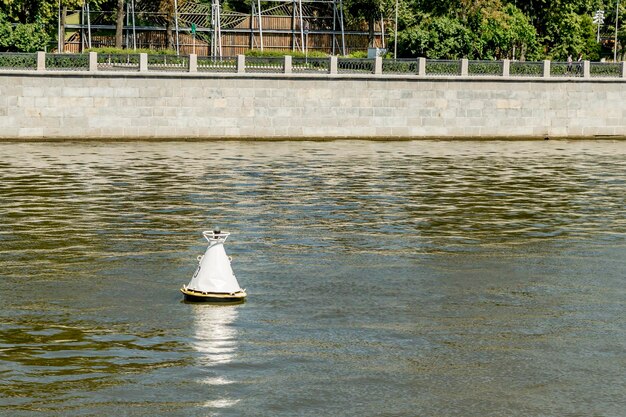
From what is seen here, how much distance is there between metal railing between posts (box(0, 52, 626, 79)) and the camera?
156ft

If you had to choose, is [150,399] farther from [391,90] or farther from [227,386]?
[391,90]

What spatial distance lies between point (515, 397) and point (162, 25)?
72.1 metres

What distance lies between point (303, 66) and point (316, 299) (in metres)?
36.6

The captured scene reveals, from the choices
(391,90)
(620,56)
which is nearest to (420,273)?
(391,90)

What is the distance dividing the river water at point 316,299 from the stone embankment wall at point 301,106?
14.3 meters

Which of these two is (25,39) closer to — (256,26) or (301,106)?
(301,106)

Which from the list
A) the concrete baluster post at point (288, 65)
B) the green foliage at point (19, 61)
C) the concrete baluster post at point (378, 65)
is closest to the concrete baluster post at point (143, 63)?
the green foliage at point (19, 61)

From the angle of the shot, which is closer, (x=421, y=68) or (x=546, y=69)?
(x=421, y=68)

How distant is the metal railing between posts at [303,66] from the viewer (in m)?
47.7

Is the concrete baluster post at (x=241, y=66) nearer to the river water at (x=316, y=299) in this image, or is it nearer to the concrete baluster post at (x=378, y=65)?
the concrete baluster post at (x=378, y=65)

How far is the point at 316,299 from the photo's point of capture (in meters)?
16.5

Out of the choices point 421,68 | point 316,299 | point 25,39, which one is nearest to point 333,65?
point 421,68

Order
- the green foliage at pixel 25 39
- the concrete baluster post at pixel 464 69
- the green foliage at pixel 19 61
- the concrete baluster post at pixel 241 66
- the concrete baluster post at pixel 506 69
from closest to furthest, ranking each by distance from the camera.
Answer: the green foliage at pixel 19 61 → the concrete baluster post at pixel 241 66 → the concrete baluster post at pixel 464 69 → the concrete baluster post at pixel 506 69 → the green foliage at pixel 25 39

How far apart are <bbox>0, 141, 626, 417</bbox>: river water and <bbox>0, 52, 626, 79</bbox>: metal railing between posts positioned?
15.2 meters
